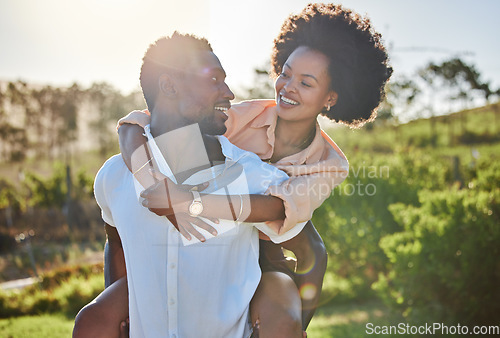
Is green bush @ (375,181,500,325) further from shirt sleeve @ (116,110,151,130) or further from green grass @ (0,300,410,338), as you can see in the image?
shirt sleeve @ (116,110,151,130)

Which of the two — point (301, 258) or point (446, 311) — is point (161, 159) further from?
point (446, 311)

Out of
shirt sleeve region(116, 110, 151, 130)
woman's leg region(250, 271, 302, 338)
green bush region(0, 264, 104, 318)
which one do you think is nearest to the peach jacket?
shirt sleeve region(116, 110, 151, 130)

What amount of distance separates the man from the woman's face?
2.18 ft

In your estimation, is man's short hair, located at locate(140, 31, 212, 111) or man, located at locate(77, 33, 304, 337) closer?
man, located at locate(77, 33, 304, 337)

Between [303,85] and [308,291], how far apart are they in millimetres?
1221

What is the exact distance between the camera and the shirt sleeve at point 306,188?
2.12 meters

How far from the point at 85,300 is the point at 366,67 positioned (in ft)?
18.2

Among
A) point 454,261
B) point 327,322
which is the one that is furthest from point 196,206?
point 327,322

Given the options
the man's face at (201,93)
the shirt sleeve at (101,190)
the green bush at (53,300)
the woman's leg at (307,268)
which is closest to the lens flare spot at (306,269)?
the woman's leg at (307,268)

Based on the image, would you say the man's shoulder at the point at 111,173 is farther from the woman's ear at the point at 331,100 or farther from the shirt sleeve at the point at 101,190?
Answer: the woman's ear at the point at 331,100

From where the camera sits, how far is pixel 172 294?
1938 millimetres

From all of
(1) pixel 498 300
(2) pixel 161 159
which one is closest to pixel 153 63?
(2) pixel 161 159

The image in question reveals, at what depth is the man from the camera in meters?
1.96

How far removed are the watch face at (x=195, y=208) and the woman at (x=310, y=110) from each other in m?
0.46
